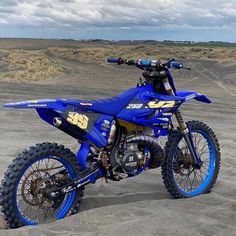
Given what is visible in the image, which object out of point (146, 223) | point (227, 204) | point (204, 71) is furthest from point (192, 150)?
point (204, 71)

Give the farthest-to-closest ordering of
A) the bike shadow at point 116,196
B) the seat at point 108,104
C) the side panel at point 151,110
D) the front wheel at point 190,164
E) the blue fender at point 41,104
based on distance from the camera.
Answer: the front wheel at point 190,164, the bike shadow at point 116,196, the side panel at point 151,110, the seat at point 108,104, the blue fender at point 41,104

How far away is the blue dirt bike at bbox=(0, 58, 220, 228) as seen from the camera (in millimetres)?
4277

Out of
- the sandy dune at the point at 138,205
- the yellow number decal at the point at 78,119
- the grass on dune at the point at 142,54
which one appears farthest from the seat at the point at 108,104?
the grass on dune at the point at 142,54

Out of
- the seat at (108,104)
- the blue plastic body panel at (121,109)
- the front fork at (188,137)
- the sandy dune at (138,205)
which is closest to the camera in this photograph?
the sandy dune at (138,205)

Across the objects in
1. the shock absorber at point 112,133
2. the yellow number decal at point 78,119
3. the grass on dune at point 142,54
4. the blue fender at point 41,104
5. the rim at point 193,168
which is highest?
the blue fender at point 41,104

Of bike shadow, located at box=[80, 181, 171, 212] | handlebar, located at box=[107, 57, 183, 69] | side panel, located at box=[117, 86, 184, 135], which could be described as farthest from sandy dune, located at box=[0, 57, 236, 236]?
handlebar, located at box=[107, 57, 183, 69]

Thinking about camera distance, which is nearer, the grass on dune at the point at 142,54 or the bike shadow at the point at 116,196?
the bike shadow at the point at 116,196

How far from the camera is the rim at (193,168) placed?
554cm

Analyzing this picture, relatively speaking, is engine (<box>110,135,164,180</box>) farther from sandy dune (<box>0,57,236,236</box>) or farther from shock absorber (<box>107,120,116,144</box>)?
sandy dune (<box>0,57,236,236</box>)

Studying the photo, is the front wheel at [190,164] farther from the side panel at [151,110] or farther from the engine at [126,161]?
the engine at [126,161]

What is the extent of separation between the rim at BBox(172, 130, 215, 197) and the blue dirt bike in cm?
2

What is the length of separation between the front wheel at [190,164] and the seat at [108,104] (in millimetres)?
913

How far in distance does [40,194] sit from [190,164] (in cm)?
203

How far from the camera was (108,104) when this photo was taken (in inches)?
185
